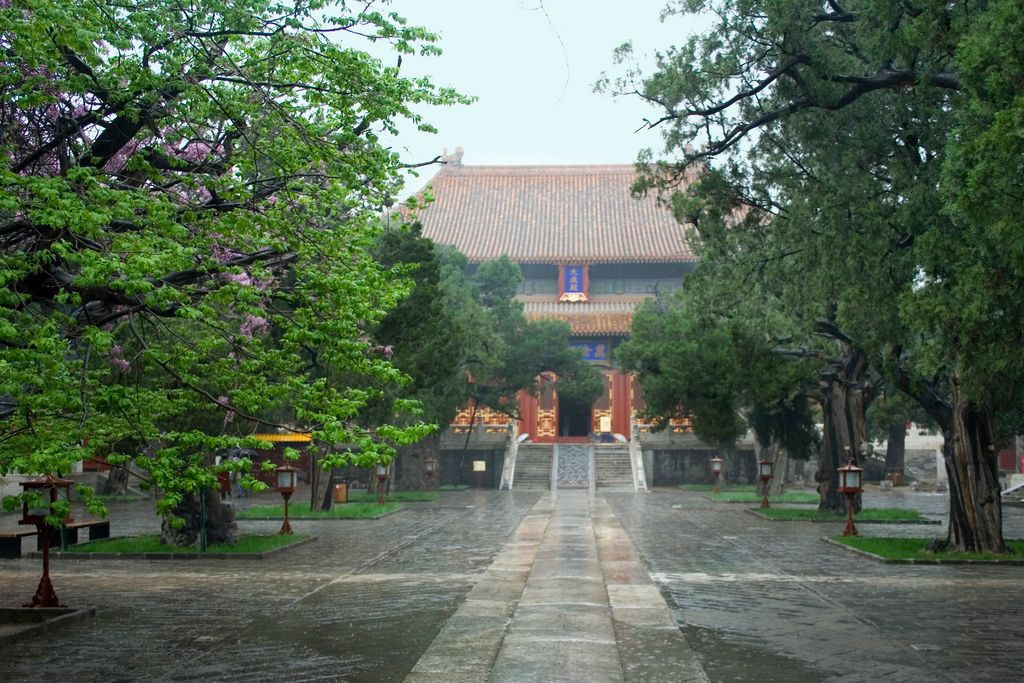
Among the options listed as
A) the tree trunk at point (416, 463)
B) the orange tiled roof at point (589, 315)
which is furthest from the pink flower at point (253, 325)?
the orange tiled roof at point (589, 315)

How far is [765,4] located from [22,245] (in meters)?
10.2

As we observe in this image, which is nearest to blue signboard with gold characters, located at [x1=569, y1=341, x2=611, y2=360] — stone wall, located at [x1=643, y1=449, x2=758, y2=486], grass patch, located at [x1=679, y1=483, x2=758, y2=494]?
stone wall, located at [x1=643, y1=449, x2=758, y2=486]

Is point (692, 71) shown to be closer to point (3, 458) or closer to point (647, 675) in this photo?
point (647, 675)

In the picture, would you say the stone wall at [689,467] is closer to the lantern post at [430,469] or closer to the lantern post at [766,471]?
the lantern post at [430,469]

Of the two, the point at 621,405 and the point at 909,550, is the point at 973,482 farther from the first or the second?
the point at 621,405

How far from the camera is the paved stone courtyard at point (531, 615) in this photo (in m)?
9.59

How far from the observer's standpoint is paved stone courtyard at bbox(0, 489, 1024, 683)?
377 inches

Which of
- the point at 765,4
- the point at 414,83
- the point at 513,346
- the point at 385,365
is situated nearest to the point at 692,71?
the point at 765,4

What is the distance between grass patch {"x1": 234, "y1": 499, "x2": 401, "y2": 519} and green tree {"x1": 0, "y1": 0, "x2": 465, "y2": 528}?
18.4 m

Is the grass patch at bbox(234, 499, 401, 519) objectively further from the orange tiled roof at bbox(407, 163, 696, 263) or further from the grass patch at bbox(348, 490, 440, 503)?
the orange tiled roof at bbox(407, 163, 696, 263)

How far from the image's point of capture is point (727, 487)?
49.8m

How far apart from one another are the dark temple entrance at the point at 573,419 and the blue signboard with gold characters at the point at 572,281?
5299mm

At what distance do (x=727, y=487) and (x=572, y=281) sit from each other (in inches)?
557

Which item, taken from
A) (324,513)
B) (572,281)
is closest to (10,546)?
(324,513)
